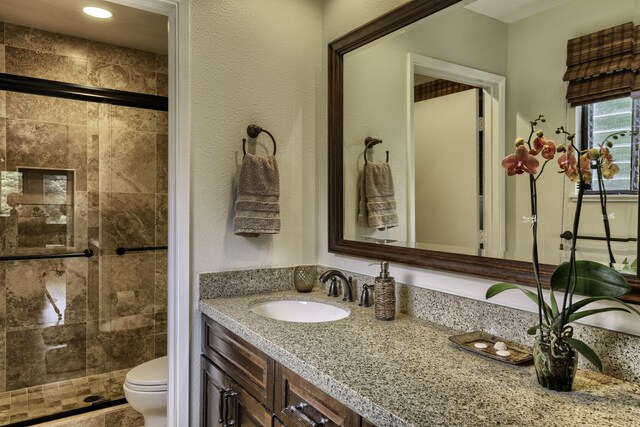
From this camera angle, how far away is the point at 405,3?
1576 mm

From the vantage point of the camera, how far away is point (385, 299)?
1.46m

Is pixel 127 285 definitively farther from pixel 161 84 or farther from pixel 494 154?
pixel 494 154

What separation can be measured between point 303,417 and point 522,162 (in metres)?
0.86

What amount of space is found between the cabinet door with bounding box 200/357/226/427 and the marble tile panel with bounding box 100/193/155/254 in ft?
5.33

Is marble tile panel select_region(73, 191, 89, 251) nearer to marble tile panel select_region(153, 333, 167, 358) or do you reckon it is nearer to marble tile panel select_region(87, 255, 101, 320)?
marble tile panel select_region(87, 255, 101, 320)

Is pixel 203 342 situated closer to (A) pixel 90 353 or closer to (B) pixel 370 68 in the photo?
(B) pixel 370 68

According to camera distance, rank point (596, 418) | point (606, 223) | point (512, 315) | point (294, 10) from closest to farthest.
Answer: point (596, 418) → point (606, 223) → point (512, 315) → point (294, 10)

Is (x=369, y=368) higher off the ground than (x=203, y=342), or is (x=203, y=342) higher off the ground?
(x=369, y=368)

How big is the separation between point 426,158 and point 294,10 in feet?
3.36

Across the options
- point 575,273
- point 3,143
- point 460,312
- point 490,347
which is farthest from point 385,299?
point 3,143

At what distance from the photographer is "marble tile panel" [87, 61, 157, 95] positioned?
9.39 ft

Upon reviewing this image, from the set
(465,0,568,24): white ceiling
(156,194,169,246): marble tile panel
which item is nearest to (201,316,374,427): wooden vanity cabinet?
(465,0,568,24): white ceiling

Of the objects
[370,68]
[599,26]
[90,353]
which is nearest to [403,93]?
[370,68]

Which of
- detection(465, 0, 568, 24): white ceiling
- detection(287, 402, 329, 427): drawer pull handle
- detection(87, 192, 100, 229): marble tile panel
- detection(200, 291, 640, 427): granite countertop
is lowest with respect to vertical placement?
detection(287, 402, 329, 427): drawer pull handle
